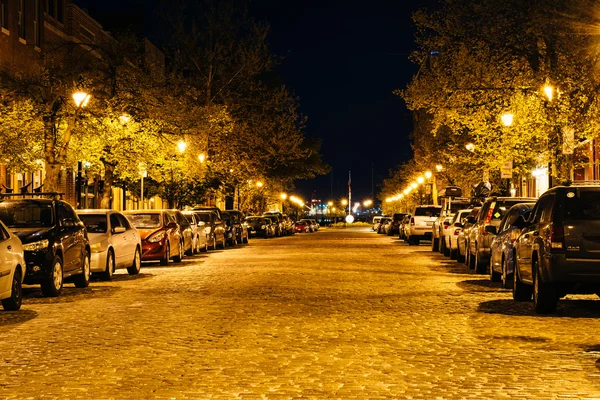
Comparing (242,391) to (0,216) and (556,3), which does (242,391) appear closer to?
(0,216)

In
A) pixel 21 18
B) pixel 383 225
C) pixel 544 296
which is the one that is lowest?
pixel 544 296

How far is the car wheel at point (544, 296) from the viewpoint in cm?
1520

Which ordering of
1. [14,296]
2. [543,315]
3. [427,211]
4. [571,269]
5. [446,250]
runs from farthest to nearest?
[427,211] → [446,250] → [14,296] → [543,315] → [571,269]

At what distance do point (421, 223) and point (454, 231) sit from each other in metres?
15.6

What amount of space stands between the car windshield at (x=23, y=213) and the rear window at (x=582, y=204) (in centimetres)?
921

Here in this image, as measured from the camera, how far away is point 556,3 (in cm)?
3130

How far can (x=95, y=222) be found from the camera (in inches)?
941

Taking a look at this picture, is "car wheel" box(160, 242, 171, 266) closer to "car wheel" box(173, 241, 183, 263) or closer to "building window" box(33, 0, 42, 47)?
"car wheel" box(173, 241, 183, 263)

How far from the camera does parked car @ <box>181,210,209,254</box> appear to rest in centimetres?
3664

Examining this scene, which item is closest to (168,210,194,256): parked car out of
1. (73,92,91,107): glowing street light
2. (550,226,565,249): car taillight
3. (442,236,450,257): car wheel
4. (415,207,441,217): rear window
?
(73,92,91,107): glowing street light

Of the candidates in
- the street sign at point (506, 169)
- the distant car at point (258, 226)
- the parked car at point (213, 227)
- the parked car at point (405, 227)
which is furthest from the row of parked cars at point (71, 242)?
the distant car at point (258, 226)

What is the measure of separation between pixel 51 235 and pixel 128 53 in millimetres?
21088

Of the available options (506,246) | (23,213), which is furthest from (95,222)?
(506,246)

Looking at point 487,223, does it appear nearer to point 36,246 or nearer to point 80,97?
point 36,246
